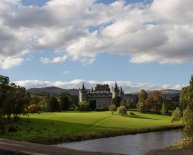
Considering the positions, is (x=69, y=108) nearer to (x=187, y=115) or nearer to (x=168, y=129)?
(x=168, y=129)

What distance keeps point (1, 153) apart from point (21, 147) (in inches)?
12.4

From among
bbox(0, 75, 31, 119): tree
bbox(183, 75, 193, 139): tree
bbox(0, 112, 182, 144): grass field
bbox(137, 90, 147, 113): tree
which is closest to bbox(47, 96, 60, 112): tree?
bbox(137, 90, 147, 113): tree

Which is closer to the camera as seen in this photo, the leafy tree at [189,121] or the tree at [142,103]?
the leafy tree at [189,121]

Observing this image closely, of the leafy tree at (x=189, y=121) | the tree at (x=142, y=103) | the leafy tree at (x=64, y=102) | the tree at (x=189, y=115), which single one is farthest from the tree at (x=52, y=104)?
the leafy tree at (x=189, y=121)

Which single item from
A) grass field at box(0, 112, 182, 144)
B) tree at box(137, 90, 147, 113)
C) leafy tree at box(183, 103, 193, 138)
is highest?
tree at box(137, 90, 147, 113)

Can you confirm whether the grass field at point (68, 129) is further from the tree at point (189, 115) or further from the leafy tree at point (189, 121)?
the leafy tree at point (189, 121)

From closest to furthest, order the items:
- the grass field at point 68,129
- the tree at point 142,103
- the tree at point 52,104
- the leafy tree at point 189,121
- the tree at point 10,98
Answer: the leafy tree at point 189,121
the grass field at point 68,129
the tree at point 10,98
the tree at point 142,103
the tree at point 52,104

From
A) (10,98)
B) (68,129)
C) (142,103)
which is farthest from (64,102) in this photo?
(10,98)

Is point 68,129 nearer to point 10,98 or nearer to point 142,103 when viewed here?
point 10,98

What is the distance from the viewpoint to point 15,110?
9256 centimetres

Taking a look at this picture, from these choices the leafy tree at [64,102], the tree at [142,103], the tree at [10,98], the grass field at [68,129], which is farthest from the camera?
the leafy tree at [64,102]

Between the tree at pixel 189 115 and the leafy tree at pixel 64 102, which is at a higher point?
the leafy tree at pixel 64 102

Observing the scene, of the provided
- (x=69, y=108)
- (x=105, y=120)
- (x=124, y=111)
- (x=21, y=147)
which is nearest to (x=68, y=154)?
(x=21, y=147)

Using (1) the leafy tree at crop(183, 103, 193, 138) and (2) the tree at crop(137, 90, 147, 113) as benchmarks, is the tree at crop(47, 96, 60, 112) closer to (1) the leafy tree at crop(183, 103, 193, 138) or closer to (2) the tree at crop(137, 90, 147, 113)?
(2) the tree at crop(137, 90, 147, 113)
